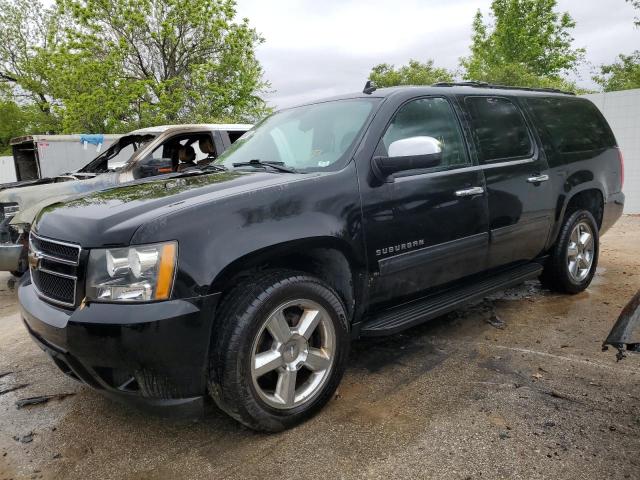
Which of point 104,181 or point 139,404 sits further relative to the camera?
point 104,181

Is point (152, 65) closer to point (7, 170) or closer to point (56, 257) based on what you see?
point (7, 170)

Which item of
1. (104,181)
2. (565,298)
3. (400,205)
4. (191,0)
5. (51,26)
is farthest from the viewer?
(51,26)

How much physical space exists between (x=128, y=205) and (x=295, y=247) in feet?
2.84

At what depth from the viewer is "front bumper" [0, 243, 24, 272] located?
5.36 meters

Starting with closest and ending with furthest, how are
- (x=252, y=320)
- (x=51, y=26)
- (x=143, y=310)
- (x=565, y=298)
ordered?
(x=143, y=310) → (x=252, y=320) → (x=565, y=298) → (x=51, y=26)

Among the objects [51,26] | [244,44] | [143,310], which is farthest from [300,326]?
[51,26]


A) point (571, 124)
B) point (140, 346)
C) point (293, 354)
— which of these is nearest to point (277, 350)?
point (293, 354)

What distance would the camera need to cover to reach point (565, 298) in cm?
471

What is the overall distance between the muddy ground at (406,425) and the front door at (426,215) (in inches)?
23.7

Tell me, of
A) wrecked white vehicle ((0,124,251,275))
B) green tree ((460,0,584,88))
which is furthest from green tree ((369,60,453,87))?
wrecked white vehicle ((0,124,251,275))

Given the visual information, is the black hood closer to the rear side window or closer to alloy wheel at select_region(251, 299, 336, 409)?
alloy wheel at select_region(251, 299, 336, 409)

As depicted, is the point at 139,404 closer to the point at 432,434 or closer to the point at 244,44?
the point at 432,434

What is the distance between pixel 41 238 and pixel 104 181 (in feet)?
13.5

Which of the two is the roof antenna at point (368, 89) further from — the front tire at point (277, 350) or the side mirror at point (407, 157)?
the front tire at point (277, 350)
